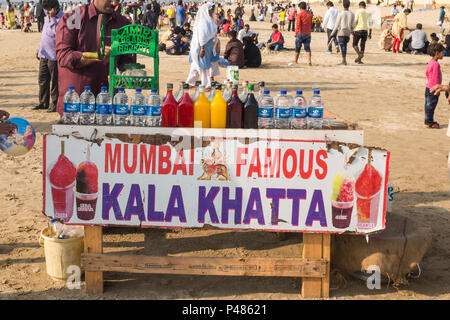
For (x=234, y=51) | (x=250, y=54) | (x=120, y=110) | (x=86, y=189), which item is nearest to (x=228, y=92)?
(x=120, y=110)

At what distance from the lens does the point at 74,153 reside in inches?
180

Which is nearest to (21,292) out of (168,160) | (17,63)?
(168,160)

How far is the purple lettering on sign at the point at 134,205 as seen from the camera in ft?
15.1

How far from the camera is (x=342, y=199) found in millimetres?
4555

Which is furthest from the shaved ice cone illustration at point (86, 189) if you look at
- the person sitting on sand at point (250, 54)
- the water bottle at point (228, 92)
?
the person sitting on sand at point (250, 54)

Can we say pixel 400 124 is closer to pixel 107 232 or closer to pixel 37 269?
pixel 107 232

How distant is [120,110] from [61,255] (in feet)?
4.27

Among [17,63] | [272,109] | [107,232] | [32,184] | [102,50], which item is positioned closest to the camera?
[272,109]

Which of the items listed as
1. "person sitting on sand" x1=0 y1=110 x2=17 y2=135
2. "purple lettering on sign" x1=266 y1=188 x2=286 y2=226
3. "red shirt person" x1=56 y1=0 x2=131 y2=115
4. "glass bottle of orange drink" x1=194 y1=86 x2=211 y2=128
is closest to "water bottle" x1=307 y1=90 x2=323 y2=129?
"purple lettering on sign" x1=266 y1=188 x2=286 y2=226

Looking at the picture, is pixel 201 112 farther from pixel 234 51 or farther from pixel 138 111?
pixel 234 51

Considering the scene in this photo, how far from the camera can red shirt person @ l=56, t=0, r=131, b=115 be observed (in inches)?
232

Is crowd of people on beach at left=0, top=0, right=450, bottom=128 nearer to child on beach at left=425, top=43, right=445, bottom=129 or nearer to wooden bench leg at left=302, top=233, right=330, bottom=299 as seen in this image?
child on beach at left=425, top=43, right=445, bottom=129

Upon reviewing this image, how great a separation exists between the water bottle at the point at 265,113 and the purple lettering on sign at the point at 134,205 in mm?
1069

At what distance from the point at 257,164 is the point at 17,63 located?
58.2 feet
